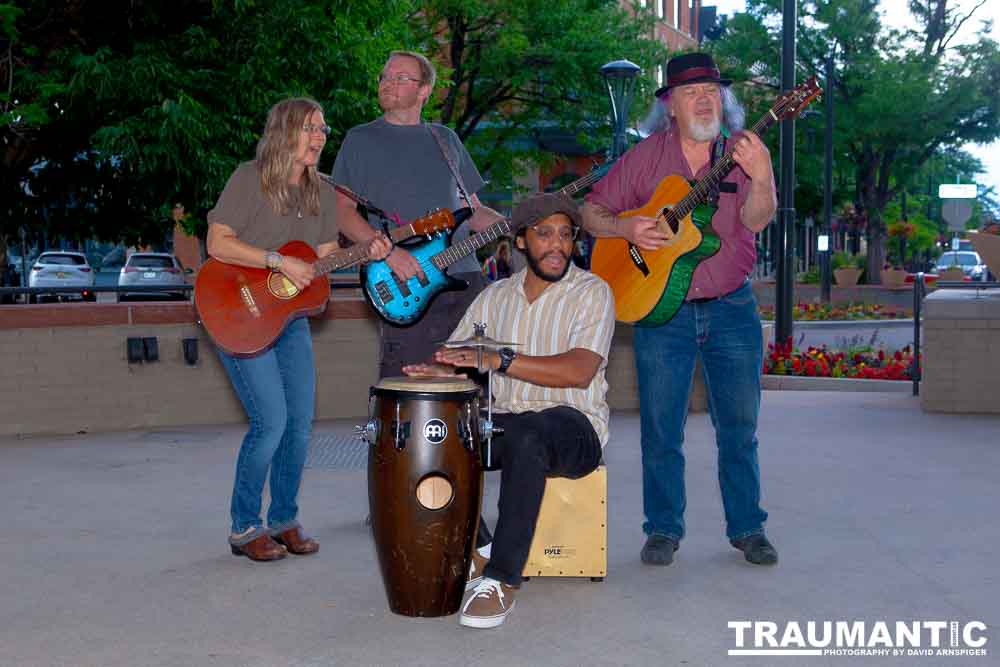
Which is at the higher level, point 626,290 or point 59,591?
point 626,290

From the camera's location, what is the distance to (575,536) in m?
5.25

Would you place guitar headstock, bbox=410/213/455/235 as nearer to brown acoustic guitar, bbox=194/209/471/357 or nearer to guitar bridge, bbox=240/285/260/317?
brown acoustic guitar, bbox=194/209/471/357

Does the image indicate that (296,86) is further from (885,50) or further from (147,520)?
(885,50)

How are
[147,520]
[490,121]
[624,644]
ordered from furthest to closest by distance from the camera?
[490,121] < [147,520] < [624,644]

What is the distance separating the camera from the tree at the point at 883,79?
128 feet

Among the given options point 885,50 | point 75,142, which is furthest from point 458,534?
point 885,50

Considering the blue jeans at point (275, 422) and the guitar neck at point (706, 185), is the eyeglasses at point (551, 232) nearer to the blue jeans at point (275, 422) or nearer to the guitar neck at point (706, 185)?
the guitar neck at point (706, 185)

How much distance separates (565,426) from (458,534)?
0.66m

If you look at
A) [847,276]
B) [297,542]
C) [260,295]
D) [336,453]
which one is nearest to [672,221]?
[260,295]

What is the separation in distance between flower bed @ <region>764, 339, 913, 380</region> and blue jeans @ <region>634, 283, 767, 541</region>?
8.14m

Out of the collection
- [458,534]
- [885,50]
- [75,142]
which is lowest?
[458,534]

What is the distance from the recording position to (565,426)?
498cm

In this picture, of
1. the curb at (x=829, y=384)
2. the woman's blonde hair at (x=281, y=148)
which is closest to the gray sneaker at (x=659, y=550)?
the woman's blonde hair at (x=281, y=148)

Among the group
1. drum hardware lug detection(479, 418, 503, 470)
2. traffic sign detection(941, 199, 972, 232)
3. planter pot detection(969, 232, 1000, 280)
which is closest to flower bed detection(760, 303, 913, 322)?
traffic sign detection(941, 199, 972, 232)
